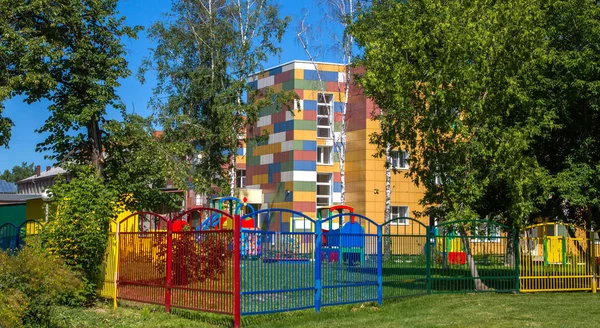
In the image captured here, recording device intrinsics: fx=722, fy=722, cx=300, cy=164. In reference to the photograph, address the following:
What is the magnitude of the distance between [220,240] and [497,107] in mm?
10470

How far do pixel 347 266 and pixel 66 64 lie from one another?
14.4 m

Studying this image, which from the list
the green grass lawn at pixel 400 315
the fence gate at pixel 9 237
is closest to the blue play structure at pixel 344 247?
the green grass lawn at pixel 400 315

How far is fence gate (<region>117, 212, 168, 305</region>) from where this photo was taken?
1661cm

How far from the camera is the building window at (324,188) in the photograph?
2153 inches

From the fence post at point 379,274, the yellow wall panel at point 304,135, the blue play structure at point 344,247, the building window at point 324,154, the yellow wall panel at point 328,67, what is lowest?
the fence post at point 379,274

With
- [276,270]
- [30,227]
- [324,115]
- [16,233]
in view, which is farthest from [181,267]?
[324,115]

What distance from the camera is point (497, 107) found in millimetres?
21234

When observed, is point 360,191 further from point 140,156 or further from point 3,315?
point 3,315

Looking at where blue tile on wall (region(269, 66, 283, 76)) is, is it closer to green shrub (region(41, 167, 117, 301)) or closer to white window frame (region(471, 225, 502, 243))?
white window frame (region(471, 225, 502, 243))

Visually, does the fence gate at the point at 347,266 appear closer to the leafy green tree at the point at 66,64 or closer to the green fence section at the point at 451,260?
the green fence section at the point at 451,260

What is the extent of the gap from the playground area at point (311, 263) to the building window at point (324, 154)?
1309 inches

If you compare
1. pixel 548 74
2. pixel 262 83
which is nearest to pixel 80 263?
pixel 548 74

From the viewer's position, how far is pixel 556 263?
2095cm

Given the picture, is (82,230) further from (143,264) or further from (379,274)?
(379,274)
